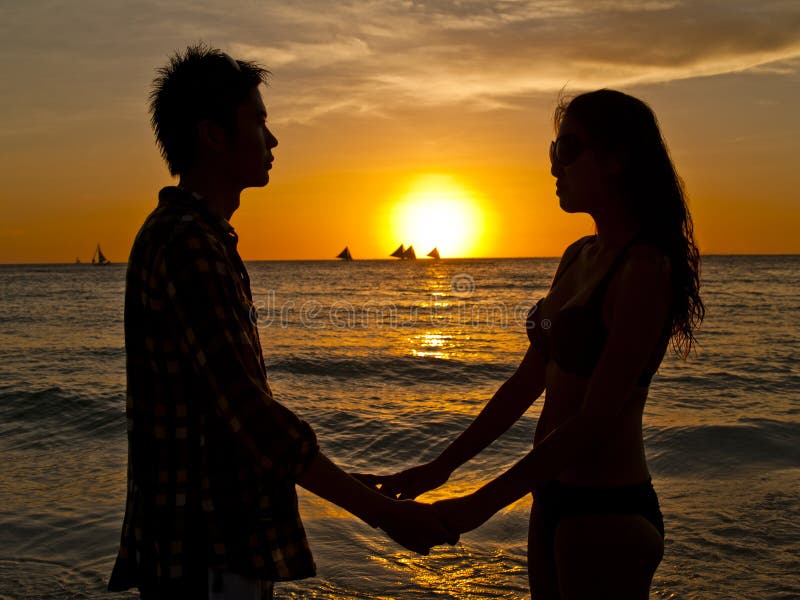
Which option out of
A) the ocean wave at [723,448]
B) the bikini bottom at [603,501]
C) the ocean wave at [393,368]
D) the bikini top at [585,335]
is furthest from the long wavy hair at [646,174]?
the ocean wave at [393,368]

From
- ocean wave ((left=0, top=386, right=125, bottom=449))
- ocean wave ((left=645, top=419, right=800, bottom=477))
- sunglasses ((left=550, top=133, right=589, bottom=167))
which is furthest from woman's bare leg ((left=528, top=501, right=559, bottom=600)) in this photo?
ocean wave ((left=0, top=386, right=125, bottom=449))

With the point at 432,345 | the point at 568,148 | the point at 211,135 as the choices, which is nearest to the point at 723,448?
the point at 568,148

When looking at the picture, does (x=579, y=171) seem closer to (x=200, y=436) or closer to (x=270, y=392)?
(x=270, y=392)

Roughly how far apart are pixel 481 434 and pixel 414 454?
18.6ft

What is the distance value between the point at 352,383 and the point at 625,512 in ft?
38.3

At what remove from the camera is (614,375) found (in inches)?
87.4

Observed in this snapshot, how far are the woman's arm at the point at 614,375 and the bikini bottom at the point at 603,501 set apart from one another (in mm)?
114

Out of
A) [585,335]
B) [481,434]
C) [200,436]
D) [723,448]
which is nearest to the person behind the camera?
[200,436]

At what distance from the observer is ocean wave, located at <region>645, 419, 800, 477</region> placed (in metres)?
7.66

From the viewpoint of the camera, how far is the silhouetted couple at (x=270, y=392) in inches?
75.9

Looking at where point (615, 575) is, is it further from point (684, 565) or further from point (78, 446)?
point (78, 446)

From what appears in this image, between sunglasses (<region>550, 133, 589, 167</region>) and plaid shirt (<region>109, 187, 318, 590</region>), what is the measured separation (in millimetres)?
1308

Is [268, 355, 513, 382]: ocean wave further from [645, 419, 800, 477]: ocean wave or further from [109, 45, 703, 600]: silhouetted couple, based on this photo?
[109, 45, 703, 600]: silhouetted couple

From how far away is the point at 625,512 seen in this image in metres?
2.29
